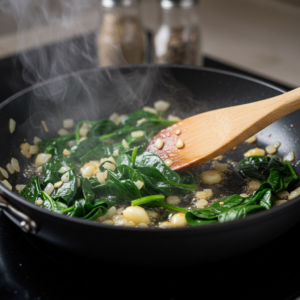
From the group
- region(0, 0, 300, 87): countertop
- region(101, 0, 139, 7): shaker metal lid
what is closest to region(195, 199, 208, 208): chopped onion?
region(101, 0, 139, 7): shaker metal lid

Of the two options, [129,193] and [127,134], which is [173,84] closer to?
[127,134]

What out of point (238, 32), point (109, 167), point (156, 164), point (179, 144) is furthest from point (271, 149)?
point (238, 32)

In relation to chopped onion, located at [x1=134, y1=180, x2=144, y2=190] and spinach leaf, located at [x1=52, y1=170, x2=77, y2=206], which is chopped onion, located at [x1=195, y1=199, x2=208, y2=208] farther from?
spinach leaf, located at [x1=52, y1=170, x2=77, y2=206]

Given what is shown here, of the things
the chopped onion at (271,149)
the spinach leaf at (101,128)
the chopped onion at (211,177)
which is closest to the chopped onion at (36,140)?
the spinach leaf at (101,128)

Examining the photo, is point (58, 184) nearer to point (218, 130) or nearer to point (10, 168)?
point (10, 168)

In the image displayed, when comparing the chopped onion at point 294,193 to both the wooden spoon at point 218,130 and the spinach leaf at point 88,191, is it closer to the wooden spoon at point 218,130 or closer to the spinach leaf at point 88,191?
the wooden spoon at point 218,130

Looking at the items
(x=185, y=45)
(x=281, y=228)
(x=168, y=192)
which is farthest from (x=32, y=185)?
(x=185, y=45)
